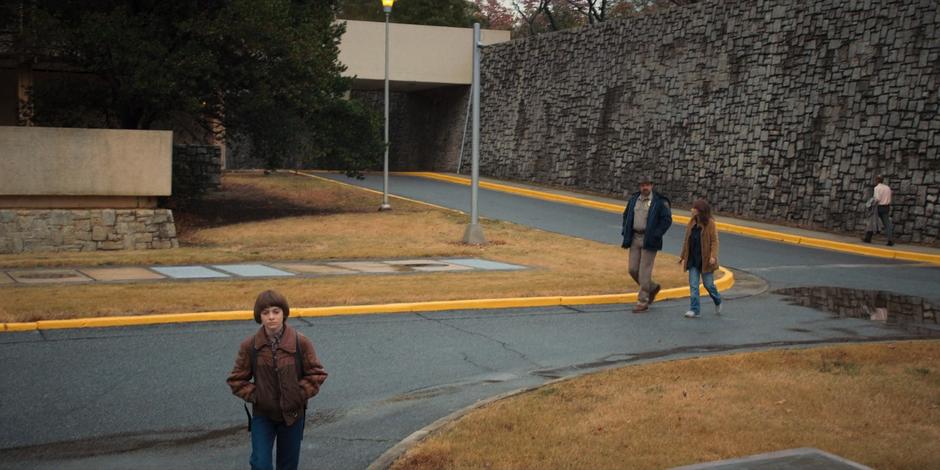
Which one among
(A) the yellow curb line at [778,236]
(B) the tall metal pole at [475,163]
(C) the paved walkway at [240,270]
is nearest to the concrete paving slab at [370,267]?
(C) the paved walkway at [240,270]

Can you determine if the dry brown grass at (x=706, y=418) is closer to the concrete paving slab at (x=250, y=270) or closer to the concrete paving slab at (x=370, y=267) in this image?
the concrete paving slab at (x=370, y=267)

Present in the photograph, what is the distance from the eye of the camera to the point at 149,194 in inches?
886

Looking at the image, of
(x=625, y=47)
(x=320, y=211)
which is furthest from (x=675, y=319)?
(x=625, y=47)

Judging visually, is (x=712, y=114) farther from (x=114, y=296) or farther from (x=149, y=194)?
(x=114, y=296)

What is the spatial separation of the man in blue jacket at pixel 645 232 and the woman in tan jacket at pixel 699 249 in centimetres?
37

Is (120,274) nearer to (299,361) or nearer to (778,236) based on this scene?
(299,361)

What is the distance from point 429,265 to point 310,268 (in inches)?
88.3

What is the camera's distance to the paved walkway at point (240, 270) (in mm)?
15523

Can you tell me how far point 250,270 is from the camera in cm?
1714

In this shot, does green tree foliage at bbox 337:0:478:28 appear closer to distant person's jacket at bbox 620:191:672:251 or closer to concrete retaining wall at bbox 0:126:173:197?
concrete retaining wall at bbox 0:126:173:197

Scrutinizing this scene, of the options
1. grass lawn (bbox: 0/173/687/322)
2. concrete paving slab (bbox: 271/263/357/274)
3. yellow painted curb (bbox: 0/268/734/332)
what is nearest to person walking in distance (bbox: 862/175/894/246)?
grass lawn (bbox: 0/173/687/322)

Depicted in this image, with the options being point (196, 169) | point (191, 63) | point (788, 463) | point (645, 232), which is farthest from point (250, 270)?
point (196, 169)

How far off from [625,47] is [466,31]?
11.4 metres

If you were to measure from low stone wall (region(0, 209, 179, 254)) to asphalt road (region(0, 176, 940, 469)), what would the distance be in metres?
9.63
